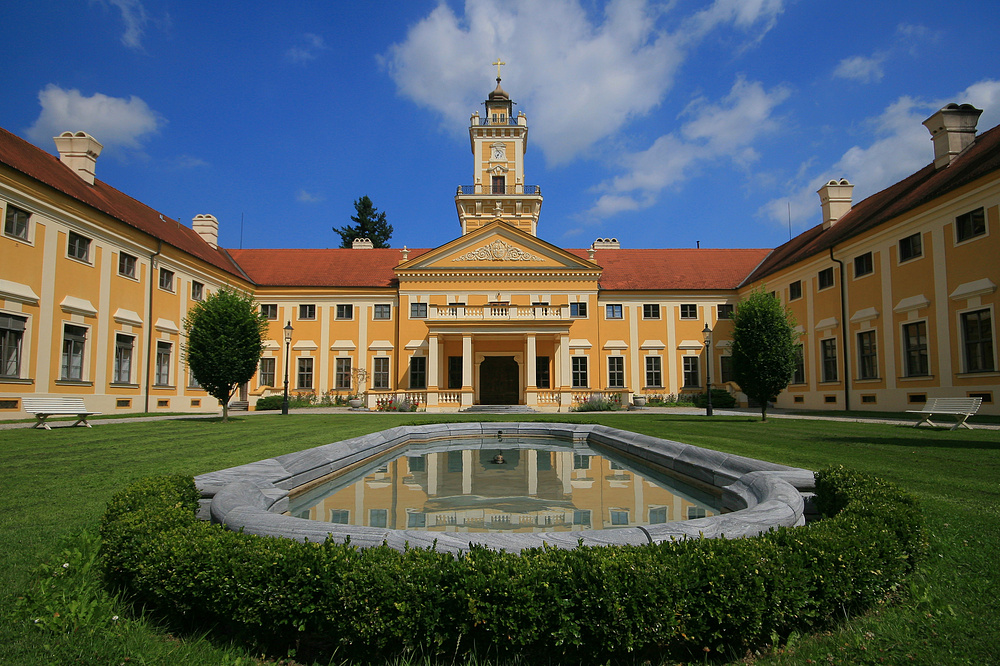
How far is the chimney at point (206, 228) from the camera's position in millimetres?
34750

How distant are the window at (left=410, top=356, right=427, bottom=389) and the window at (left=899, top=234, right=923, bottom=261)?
78.0ft

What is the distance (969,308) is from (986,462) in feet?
43.1

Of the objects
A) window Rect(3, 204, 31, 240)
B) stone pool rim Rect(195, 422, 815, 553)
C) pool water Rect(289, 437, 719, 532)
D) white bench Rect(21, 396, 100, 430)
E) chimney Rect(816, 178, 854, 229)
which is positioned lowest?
pool water Rect(289, 437, 719, 532)

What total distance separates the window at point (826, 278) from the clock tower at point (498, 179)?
61.9ft

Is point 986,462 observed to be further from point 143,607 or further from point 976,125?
point 976,125

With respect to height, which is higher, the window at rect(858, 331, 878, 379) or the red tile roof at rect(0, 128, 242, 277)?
the red tile roof at rect(0, 128, 242, 277)

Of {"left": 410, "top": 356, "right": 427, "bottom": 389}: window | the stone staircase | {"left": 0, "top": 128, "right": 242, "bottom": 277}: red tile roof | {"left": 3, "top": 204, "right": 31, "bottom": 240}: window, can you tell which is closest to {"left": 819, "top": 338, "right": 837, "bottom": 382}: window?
the stone staircase

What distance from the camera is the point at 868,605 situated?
349cm

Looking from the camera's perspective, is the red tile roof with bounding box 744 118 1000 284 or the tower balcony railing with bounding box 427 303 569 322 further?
the tower balcony railing with bounding box 427 303 569 322

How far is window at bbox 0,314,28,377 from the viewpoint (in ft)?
55.5

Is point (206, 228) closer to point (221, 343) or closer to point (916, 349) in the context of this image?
point (221, 343)

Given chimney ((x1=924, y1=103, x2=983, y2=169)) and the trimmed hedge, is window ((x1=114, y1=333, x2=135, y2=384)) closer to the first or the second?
the trimmed hedge

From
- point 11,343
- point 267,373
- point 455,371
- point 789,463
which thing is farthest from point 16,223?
point 789,463

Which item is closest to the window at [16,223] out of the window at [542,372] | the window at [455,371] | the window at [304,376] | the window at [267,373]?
the window at [267,373]
